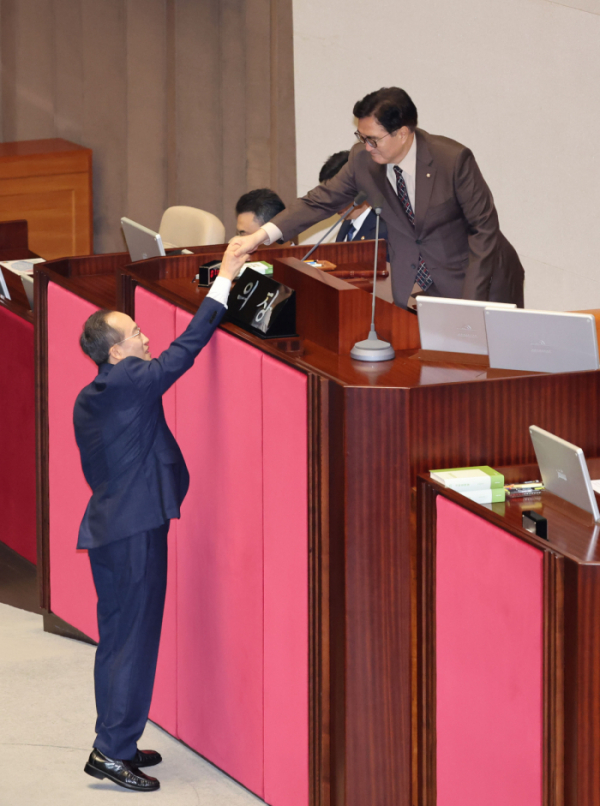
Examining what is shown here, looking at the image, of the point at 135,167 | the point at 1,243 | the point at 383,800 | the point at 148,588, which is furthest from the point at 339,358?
the point at 135,167

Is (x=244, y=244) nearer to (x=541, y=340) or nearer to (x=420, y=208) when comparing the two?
(x=420, y=208)

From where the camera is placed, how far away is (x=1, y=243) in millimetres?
5551

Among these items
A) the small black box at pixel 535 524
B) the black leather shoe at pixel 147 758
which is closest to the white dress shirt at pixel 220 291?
the small black box at pixel 535 524

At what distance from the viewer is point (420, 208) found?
3500 mm

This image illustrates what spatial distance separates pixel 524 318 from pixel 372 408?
1.45 feet

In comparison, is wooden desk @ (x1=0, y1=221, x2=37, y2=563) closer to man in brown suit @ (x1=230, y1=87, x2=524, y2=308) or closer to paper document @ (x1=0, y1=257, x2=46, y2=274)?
paper document @ (x1=0, y1=257, x2=46, y2=274)

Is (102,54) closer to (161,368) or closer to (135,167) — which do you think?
(135,167)

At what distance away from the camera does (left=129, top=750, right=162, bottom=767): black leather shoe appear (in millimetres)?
3441

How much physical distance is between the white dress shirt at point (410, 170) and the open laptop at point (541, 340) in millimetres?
760

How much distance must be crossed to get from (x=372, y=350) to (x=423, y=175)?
773 millimetres

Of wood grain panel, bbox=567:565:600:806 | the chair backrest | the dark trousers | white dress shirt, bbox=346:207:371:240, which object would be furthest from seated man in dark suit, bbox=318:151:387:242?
wood grain panel, bbox=567:565:600:806

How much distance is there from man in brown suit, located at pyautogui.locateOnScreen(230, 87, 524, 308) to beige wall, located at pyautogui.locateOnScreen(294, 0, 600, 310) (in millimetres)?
1869

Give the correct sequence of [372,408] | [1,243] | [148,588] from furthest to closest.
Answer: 1. [1,243]
2. [148,588]
3. [372,408]

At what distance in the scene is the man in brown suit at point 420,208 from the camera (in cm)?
337
